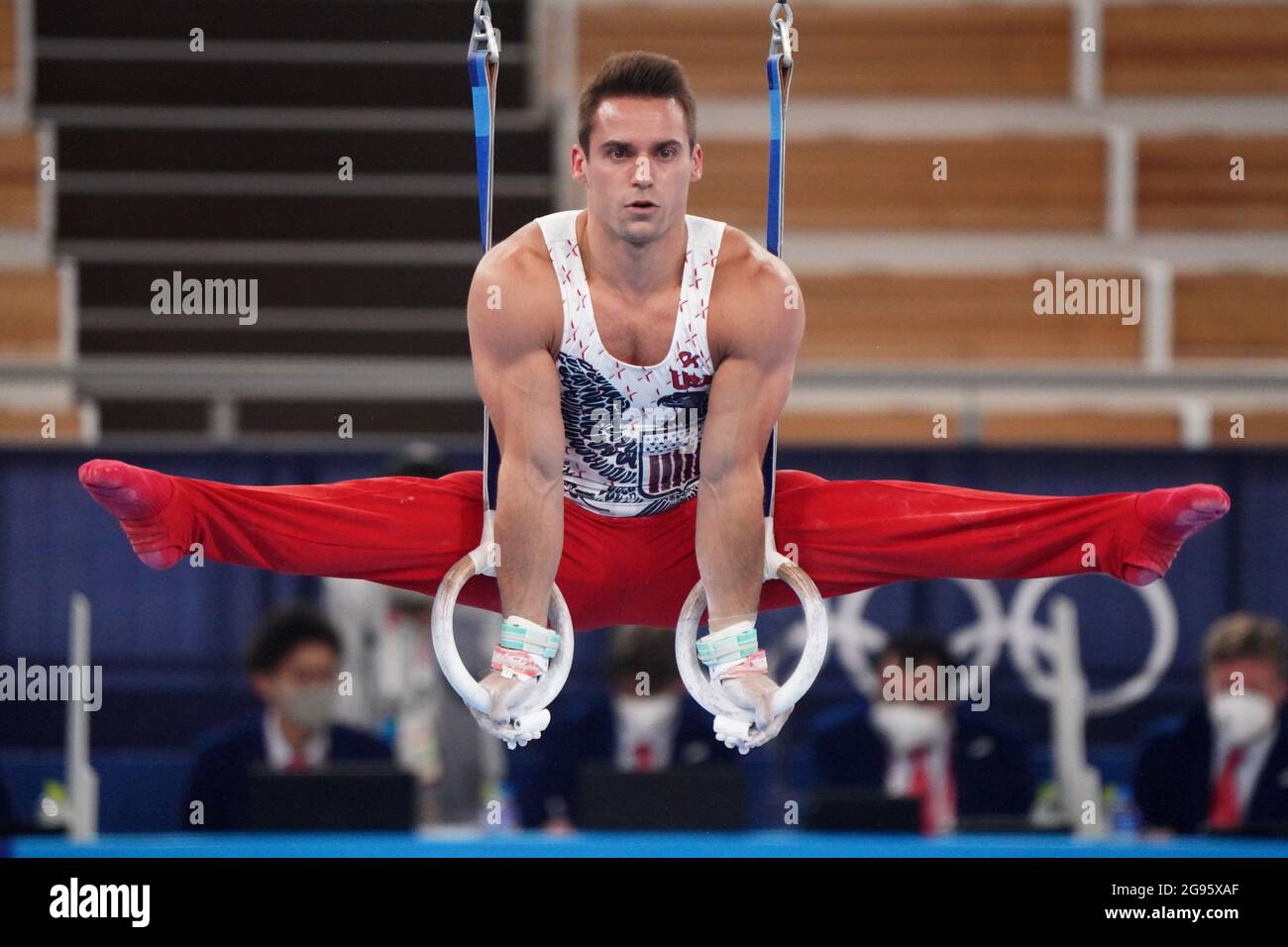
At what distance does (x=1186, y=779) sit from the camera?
511 centimetres

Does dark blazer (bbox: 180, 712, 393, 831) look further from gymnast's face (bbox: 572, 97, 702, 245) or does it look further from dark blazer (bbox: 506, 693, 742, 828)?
gymnast's face (bbox: 572, 97, 702, 245)

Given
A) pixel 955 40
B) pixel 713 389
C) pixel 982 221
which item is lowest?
pixel 713 389

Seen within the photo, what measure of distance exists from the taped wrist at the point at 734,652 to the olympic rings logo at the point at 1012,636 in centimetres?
199

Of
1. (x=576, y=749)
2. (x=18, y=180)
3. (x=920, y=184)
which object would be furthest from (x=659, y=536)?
(x=18, y=180)

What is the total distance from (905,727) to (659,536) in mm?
1642

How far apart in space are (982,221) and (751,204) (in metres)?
0.96

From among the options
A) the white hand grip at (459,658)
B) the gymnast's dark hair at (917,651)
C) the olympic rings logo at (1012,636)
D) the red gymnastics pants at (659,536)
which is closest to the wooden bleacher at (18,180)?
the olympic rings logo at (1012,636)

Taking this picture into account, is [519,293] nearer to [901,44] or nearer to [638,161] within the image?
[638,161]

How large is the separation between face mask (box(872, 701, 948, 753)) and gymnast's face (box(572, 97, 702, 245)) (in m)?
2.21

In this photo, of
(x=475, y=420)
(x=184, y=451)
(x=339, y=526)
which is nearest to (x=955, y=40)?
(x=475, y=420)

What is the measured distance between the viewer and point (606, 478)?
13.0 ft

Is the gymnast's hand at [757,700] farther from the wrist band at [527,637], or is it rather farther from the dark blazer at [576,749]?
the dark blazer at [576,749]

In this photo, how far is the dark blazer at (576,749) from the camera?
207 inches
